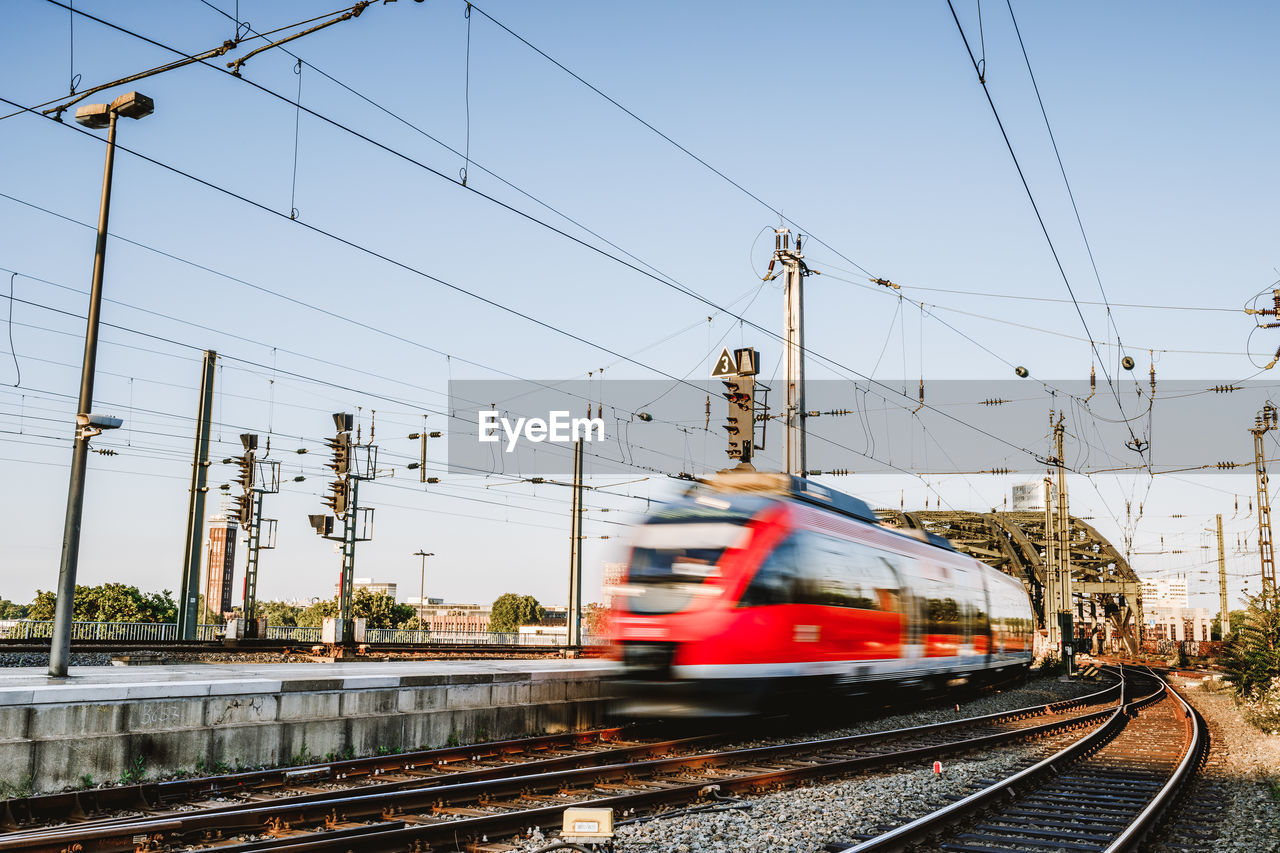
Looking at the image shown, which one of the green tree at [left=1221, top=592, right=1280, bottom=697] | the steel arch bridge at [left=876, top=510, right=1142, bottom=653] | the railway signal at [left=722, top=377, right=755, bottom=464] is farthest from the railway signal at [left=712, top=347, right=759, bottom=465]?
the steel arch bridge at [left=876, top=510, right=1142, bottom=653]

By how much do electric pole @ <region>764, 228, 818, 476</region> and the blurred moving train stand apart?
2.99 m

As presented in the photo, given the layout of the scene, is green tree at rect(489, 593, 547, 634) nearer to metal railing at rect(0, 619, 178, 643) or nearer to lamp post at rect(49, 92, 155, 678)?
metal railing at rect(0, 619, 178, 643)

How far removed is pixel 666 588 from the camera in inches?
583

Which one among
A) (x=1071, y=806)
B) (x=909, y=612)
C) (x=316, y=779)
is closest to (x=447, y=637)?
(x=909, y=612)

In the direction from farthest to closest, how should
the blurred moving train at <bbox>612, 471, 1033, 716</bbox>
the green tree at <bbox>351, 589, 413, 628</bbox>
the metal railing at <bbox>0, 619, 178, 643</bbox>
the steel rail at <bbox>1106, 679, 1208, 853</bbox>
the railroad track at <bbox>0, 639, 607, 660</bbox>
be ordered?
the green tree at <bbox>351, 589, 413, 628</bbox>, the metal railing at <bbox>0, 619, 178, 643</bbox>, the railroad track at <bbox>0, 639, 607, 660</bbox>, the blurred moving train at <bbox>612, 471, 1033, 716</bbox>, the steel rail at <bbox>1106, 679, 1208, 853</bbox>

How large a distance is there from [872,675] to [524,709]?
5.94m

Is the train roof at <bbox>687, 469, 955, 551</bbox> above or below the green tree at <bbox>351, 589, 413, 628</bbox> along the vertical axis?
above

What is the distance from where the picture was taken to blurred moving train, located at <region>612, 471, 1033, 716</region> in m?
14.1

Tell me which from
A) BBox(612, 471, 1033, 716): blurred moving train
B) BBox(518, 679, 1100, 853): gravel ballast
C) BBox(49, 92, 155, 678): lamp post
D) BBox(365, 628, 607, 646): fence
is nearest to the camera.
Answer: BBox(518, 679, 1100, 853): gravel ballast

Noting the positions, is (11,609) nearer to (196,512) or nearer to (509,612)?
(509,612)

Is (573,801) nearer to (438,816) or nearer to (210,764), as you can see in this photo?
(438,816)

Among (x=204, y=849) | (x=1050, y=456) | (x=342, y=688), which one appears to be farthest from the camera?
(x=1050, y=456)

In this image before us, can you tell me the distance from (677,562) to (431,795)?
19.2ft

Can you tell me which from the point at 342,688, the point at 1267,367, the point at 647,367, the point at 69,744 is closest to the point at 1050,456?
the point at 1267,367
